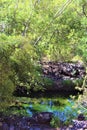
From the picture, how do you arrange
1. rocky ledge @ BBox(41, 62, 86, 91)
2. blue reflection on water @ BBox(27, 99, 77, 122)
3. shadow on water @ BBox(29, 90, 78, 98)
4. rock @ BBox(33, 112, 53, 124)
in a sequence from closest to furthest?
rock @ BBox(33, 112, 53, 124) < blue reflection on water @ BBox(27, 99, 77, 122) < shadow on water @ BBox(29, 90, 78, 98) < rocky ledge @ BBox(41, 62, 86, 91)

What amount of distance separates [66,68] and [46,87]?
10.0 ft

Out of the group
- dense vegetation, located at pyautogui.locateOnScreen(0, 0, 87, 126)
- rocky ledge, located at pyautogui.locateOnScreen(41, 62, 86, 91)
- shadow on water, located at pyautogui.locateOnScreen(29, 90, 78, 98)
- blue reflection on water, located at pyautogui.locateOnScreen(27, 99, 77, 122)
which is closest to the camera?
blue reflection on water, located at pyautogui.locateOnScreen(27, 99, 77, 122)

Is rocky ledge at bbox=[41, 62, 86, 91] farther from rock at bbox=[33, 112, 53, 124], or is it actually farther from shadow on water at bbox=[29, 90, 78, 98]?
rock at bbox=[33, 112, 53, 124]

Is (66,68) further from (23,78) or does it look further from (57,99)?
(23,78)

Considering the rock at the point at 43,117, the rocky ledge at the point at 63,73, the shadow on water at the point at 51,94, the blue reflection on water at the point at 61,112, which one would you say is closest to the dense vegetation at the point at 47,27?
the rocky ledge at the point at 63,73

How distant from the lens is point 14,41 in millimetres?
12719

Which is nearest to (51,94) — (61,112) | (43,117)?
(61,112)

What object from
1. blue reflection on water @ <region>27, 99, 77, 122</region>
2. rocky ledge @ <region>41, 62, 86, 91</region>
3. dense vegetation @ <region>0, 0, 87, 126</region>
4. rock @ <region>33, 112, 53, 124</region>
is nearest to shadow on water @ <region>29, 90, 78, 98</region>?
rocky ledge @ <region>41, 62, 86, 91</region>

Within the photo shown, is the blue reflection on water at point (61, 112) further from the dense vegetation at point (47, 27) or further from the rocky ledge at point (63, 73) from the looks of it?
the rocky ledge at point (63, 73)

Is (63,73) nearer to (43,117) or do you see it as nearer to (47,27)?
(47,27)

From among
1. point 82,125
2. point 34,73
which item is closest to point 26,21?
point 34,73

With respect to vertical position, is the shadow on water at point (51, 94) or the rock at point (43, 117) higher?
the rock at point (43, 117)

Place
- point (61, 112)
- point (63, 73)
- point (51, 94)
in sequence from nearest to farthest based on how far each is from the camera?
1. point (61, 112)
2. point (51, 94)
3. point (63, 73)

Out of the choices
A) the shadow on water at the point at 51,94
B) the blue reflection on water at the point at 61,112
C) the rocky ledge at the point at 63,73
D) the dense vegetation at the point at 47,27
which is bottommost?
the shadow on water at the point at 51,94
